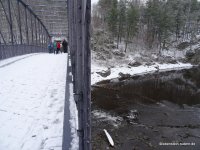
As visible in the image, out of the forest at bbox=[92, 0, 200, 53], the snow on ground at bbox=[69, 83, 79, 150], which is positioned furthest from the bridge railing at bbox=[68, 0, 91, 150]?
the forest at bbox=[92, 0, 200, 53]

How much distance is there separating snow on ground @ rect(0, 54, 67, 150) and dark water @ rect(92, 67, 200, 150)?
6094 millimetres

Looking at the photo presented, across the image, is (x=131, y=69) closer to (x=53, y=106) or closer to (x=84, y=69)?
(x=53, y=106)

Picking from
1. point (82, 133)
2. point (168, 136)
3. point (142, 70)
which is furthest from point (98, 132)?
point (142, 70)

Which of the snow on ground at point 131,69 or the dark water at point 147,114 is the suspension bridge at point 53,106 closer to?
the dark water at point 147,114

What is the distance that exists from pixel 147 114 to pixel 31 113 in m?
12.3

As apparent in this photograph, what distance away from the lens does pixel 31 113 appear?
14.3ft

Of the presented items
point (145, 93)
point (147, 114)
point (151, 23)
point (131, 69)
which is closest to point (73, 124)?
point (147, 114)

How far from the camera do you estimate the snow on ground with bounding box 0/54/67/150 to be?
10.7 ft

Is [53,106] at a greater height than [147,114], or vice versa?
[53,106]

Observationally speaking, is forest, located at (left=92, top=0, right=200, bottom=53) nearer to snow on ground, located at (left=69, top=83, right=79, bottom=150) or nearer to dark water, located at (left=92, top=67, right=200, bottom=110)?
dark water, located at (left=92, top=67, right=200, bottom=110)

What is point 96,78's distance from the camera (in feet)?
90.6

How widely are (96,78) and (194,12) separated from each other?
50377mm

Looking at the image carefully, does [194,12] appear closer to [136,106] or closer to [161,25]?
[161,25]

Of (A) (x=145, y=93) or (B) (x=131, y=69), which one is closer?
(A) (x=145, y=93)
